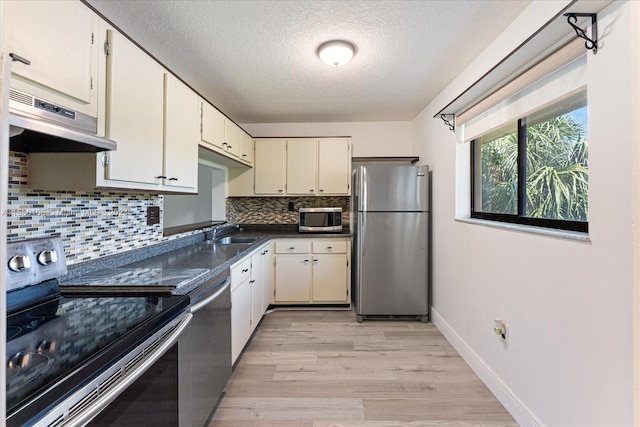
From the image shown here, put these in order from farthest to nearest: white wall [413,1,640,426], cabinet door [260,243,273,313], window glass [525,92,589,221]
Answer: cabinet door [260,243,273,313] → window glass [525,92,589,221] → white wall [413,1,640,426]

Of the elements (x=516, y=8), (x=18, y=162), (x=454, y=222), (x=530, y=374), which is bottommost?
(x=530, y=374)

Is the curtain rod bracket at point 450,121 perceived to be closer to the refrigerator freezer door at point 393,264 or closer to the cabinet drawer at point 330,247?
the refrigerator freezer door at point 393,264

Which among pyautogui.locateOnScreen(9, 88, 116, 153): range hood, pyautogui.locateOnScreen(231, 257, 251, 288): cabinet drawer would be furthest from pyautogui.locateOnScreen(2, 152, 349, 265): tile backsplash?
pyautogui.locateOnScreen(231, 257, 251, 288): cabinet drawer

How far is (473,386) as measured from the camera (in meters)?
1.92

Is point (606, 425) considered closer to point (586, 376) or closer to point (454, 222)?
point (586, 376)

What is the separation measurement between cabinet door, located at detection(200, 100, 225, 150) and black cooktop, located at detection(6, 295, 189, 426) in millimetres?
1428

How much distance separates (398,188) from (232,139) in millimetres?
1728

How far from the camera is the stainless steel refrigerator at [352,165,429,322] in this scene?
296 centimetres

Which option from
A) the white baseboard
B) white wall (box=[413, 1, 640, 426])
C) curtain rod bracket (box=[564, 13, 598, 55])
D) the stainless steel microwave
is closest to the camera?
white wall (box=[413, 1, 640, 426])

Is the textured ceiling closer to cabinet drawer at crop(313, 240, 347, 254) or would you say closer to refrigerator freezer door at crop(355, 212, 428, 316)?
refrigerator freezer door at crop(355, 212, 428, 316)

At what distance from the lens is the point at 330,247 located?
3.28 meters

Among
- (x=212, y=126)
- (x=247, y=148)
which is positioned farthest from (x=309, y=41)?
(x=247, y=148)

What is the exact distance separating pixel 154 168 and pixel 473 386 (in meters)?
2.40

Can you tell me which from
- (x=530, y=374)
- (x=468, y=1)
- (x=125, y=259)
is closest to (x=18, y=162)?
(x=125, y=259)
